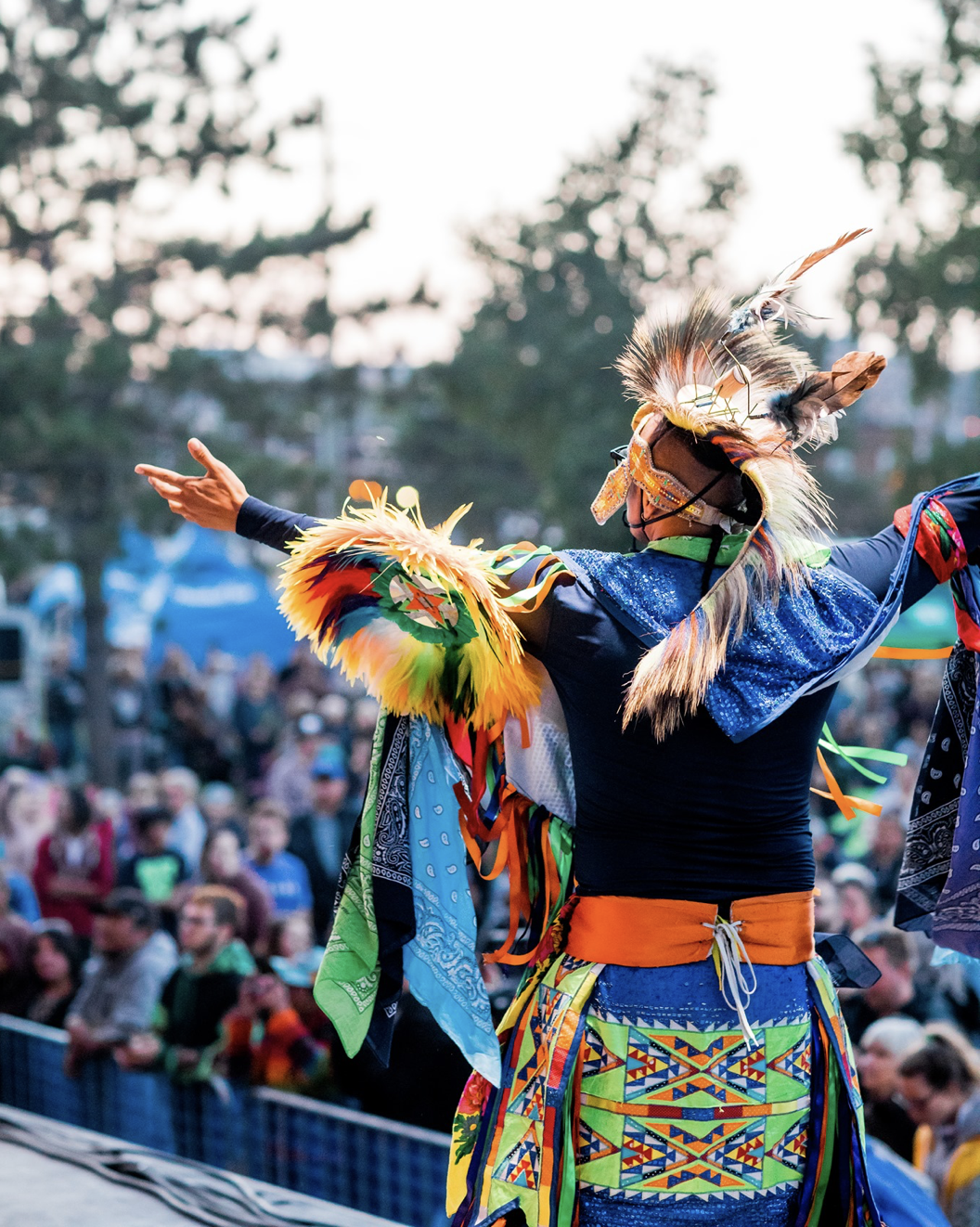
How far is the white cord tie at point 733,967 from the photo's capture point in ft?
6.28

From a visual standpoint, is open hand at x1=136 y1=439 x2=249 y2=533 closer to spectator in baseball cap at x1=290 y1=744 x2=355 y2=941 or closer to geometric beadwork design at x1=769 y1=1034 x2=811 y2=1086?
geometric beadwork design at x1=769 y1=1034 x2=811 y2=1086

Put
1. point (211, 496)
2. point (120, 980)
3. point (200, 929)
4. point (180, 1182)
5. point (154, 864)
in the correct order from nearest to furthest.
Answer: point (211, 496) < point (180, 1182) < point (200, 929) < point (120, 980) < point (154, 864)

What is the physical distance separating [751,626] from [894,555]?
338 millimetres

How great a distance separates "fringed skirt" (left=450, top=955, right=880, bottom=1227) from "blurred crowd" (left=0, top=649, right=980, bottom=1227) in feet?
1.32

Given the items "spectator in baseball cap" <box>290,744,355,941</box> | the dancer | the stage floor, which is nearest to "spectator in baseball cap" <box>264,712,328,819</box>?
"spectator in baseball cap" <box>290,744,355,941</box>

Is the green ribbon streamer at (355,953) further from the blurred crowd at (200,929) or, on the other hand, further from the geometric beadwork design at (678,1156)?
the blurred crowd at (200,929)

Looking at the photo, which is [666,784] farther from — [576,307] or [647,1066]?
[576,307]

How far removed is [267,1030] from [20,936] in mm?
1839

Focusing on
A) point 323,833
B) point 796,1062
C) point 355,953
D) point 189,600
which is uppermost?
point 189,600

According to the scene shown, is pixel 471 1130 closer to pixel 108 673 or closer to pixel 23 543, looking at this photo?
pixel 23 543

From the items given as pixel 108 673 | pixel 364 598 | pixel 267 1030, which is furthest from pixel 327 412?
pixel 364 598

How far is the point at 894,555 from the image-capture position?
2131 millimetres

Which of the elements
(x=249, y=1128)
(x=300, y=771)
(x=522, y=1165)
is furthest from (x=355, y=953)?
(x=300, y=771)

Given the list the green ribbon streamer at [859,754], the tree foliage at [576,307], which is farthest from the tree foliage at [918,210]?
the green ribbon streamer at [859,754]
